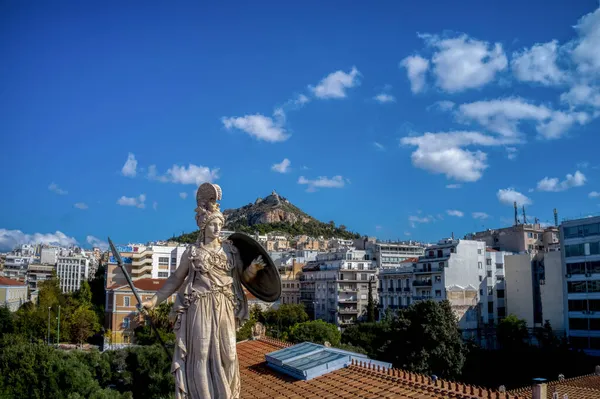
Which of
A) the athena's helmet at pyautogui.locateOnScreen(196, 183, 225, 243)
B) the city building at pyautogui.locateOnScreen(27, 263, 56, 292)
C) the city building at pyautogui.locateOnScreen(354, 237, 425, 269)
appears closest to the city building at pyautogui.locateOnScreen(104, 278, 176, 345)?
the city building at pyautogui.locateOnScreen(354, 237, 425, 269)

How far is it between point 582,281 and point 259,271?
4251 cm

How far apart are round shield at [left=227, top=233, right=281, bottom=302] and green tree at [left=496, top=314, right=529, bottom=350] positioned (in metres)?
43.4

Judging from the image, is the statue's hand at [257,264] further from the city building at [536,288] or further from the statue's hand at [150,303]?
the city building at [536,288]

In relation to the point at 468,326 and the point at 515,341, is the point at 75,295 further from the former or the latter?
the point at 515,341

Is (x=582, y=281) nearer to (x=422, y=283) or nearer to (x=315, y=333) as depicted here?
(x=422, y=283)

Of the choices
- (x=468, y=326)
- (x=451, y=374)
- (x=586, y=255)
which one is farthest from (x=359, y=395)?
(x=468, y=326)

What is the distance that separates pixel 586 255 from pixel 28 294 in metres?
80.7

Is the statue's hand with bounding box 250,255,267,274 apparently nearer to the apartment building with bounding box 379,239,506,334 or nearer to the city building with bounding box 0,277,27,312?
the apartment building with bounding box 379,239,506,334

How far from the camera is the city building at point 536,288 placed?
2007 inches

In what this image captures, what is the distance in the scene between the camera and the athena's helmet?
819 centimetres

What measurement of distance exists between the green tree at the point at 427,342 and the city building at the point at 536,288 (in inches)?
845

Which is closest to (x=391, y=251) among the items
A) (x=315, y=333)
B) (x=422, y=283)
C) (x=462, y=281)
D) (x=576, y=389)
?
(x=422, y=283)

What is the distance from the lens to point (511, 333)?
4822cm

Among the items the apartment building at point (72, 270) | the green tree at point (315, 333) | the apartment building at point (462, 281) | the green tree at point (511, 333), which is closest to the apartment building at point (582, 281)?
the green tree at point (511, 333)
